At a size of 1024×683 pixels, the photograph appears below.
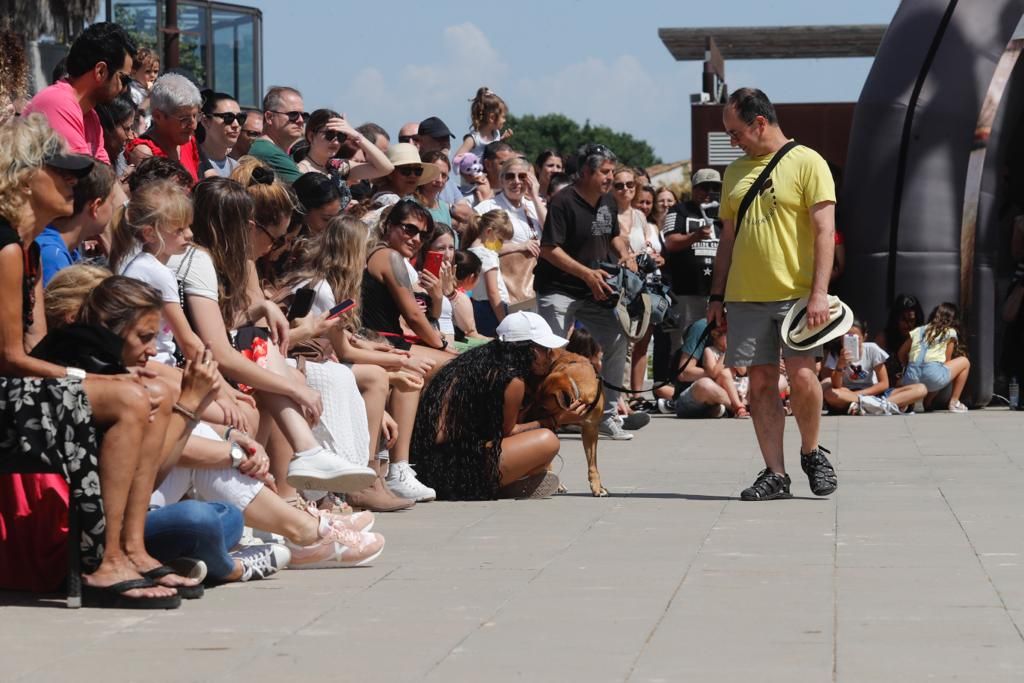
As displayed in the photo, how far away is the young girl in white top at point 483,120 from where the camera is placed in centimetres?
1463

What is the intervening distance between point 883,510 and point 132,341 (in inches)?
152

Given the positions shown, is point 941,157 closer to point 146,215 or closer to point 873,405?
point 873,405

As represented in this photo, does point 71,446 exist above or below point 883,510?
above

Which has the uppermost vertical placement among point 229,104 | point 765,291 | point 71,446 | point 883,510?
point 229,104

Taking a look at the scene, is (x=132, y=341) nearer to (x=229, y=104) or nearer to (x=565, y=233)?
(x=229, y=104)

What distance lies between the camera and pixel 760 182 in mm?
8453

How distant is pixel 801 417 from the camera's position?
335 inches

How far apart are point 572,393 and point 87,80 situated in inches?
107

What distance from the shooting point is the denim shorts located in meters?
14.7

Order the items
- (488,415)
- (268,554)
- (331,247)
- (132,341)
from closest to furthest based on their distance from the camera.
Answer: (132,341) → (268,554) → (331,247) → (488,415)

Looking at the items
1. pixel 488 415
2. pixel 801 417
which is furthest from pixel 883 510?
pixel 488 415

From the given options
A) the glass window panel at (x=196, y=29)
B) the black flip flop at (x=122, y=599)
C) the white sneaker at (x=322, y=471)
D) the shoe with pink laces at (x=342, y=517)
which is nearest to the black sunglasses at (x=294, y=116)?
the shoe with pink laces at (x=342, y=517)

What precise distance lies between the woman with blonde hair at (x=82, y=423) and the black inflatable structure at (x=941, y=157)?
1058cm

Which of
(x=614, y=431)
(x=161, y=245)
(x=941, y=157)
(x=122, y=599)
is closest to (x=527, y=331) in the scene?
(x=161, y=245)
